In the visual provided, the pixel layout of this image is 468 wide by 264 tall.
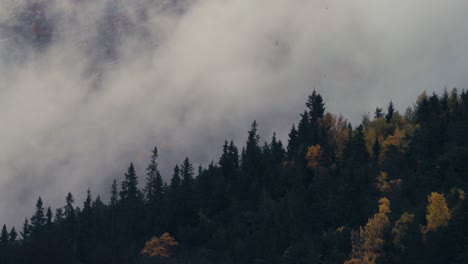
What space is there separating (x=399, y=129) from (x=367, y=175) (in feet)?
92.2

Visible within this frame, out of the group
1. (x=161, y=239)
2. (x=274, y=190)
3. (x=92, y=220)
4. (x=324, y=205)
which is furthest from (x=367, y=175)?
(x=92, y=220)

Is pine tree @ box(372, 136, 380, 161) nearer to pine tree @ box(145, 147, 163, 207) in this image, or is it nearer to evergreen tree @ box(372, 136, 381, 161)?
evergreen tree @ box(372, 136, 381, 161)

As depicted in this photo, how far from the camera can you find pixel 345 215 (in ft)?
474

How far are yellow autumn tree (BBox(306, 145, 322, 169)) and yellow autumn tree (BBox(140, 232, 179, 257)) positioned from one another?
982 inches

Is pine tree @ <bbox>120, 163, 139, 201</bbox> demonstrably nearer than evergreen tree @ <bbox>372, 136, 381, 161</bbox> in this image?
No

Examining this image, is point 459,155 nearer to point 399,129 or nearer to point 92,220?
point 399,129

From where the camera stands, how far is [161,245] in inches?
6240

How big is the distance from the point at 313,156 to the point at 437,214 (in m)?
46.8

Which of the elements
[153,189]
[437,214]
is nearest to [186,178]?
[153,189]

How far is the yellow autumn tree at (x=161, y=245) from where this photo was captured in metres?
156

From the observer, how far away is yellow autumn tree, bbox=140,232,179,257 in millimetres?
156250

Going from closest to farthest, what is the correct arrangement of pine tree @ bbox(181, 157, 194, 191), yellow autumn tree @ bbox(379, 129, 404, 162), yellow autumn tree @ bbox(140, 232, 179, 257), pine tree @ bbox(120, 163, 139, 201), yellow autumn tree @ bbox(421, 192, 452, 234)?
yellow autumn tree @ bbox(421, 192, 452, 234), yellow autumn tree @ bbox(140, 232, 179, 257), yellow autumn tree @ bbox(379, 129, 404, 162), pine tree @ bbox(181, 157, 194, 191), pine tree @ bbox(120, 163, 139, 201)

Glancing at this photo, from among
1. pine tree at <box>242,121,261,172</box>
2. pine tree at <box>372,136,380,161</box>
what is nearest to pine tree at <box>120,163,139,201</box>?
pine tree at <box>242,121,261,172</box>

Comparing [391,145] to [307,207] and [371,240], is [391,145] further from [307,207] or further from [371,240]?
[371,240]
